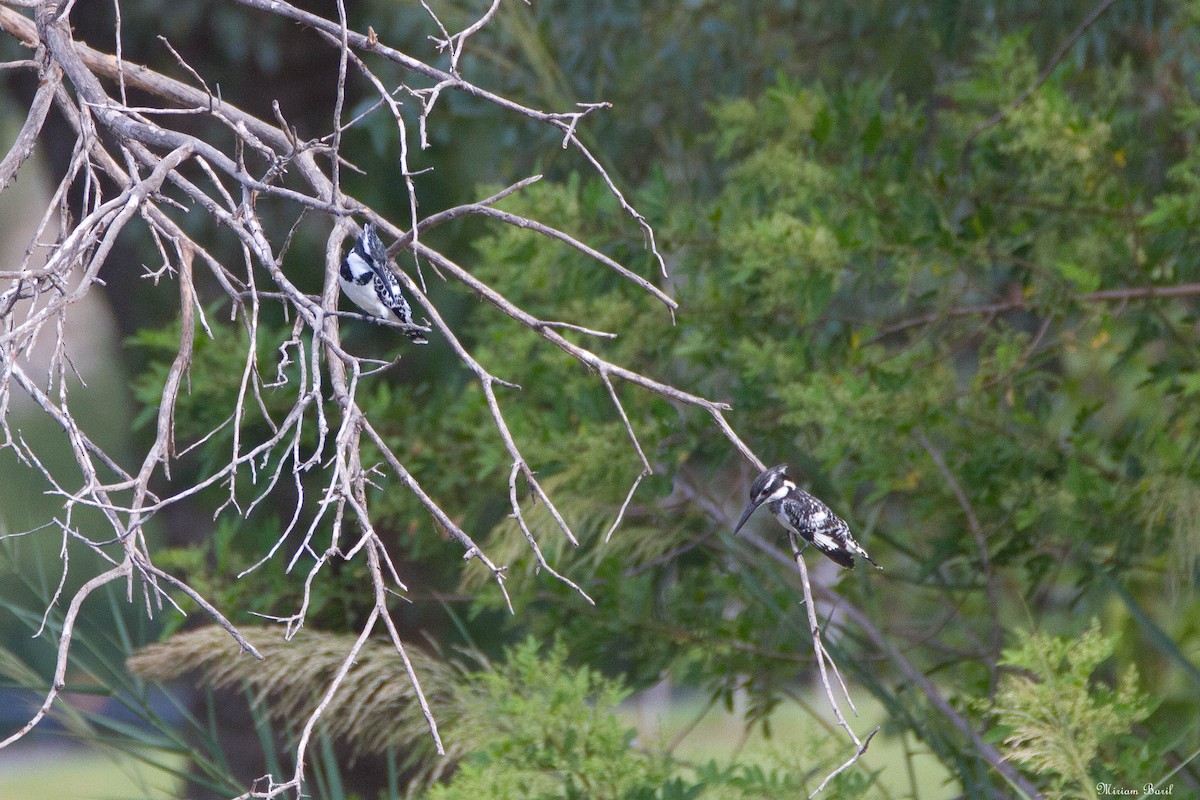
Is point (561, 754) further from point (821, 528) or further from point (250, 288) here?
point (250, 288)

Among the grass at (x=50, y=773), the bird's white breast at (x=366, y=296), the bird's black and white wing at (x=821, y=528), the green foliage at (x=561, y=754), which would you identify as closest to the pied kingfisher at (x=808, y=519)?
the bird's black and white wing at (x=821, y=528)

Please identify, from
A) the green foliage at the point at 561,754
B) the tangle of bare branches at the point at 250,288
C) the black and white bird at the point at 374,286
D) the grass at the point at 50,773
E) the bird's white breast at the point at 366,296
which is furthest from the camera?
the grass at the point at 50,773

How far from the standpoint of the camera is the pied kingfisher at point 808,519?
78.9 inches

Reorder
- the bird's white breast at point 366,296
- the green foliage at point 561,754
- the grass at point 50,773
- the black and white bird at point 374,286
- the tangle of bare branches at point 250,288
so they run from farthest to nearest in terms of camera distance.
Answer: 1. the grass at point 50,773
2. the green foliage at point 561,754
3. the bird's white breast at point 366,296
4. the black and white bird at point 374,286
5. the tangle of bare branches at point 250,288

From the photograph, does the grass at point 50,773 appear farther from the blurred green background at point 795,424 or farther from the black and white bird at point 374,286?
the black and white bird at point 374,286

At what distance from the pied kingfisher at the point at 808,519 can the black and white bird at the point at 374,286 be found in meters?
0.64

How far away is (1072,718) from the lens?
2166 mm

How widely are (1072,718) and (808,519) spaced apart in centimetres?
65

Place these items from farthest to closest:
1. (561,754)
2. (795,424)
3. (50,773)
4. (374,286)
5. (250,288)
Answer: (50,773) < (795,424) < (561,754) < (374,286) < (250,288)

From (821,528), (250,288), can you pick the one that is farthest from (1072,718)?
(250,288)

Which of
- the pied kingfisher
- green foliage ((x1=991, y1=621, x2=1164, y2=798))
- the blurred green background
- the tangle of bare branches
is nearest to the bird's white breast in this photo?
the tangle of bare branches

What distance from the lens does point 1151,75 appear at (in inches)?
159

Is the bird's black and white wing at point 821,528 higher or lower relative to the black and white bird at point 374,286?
lower

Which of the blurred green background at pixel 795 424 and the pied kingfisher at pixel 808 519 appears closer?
the pied kingfisher at pixel 808 519
